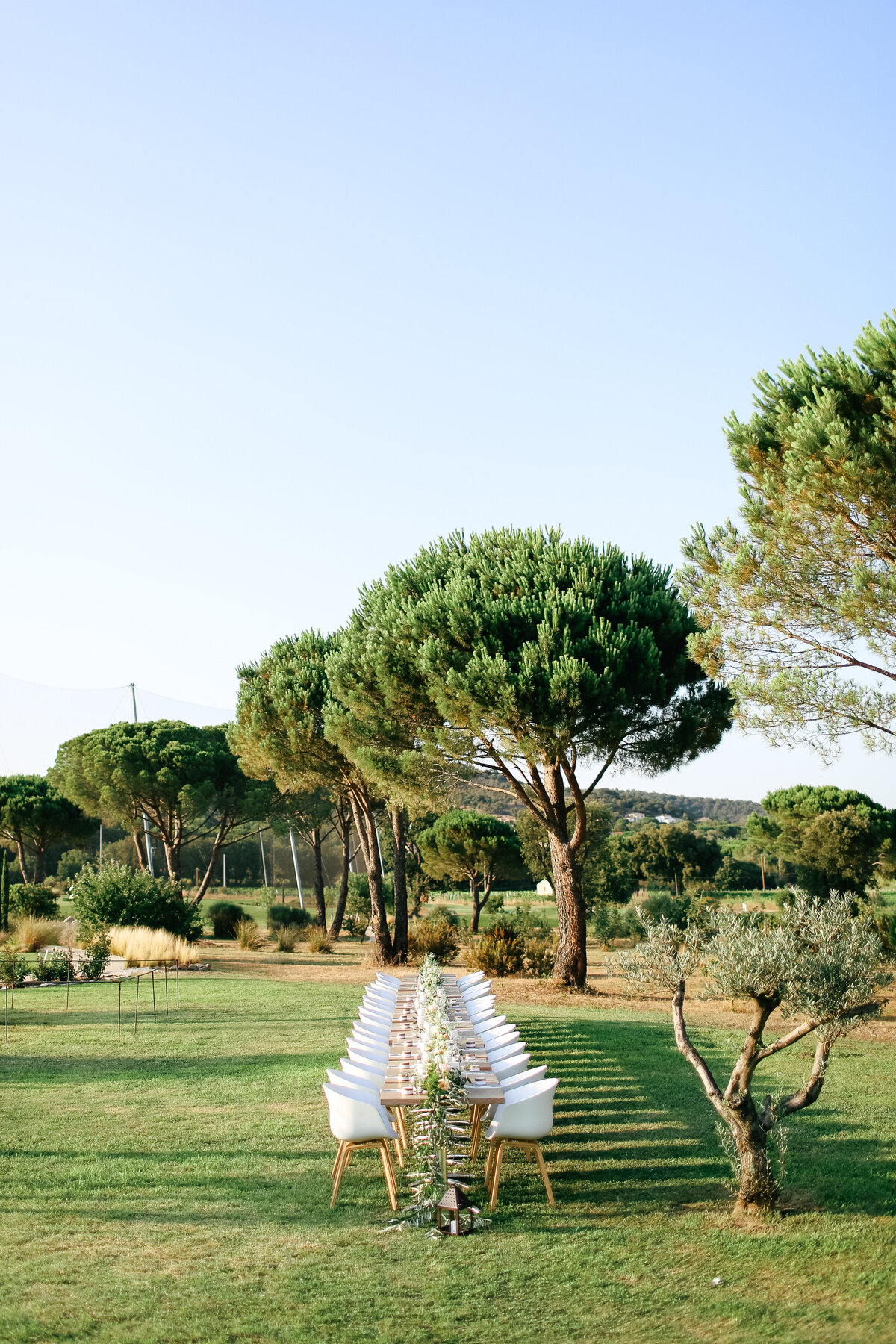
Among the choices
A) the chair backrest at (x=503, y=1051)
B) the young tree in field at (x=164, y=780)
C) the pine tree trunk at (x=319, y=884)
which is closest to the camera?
the chair backrest at (x=503, y=1051)

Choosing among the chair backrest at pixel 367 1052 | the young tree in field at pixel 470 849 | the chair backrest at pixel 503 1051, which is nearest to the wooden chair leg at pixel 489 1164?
the chair backrest at pixel 503 1051

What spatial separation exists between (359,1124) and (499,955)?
1324 centimetres

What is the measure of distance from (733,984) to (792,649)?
5.82 meters

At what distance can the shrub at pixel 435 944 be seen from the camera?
20.9m

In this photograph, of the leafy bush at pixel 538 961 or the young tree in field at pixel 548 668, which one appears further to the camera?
the leafy bush at pixel 538 961

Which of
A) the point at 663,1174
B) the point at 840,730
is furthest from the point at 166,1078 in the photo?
the point at 840,730

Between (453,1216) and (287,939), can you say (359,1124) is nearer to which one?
(453,1216)

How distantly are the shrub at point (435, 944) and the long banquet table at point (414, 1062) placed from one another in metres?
10.8

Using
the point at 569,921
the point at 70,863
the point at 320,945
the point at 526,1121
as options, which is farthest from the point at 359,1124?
the point at 70,863

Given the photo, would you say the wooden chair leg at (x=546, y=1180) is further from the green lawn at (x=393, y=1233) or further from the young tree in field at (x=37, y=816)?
the young tree in field at (x=37, y=816)

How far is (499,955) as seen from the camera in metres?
18.4

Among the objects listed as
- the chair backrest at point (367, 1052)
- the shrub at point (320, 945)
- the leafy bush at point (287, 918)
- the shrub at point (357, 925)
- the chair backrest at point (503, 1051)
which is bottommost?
the shrub at point (357, 925)

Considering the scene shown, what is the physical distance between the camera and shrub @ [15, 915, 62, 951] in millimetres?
20094

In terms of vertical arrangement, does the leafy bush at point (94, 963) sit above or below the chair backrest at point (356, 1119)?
below
